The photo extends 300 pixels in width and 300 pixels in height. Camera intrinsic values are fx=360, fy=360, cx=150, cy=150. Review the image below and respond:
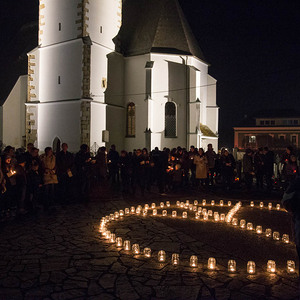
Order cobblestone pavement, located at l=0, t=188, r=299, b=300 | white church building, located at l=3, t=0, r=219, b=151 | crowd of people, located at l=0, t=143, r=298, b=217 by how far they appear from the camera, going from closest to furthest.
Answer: cobblestone pavement, located at l=0, t=188, r=299, b=300 → crowd of people, located at l=0, t=143, r=298, b=217 → white church building, located at l=3, t=0, r=219, b=151

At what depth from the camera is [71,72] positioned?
24875 millimetres

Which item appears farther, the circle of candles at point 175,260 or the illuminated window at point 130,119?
the illuminated window at point 130,119

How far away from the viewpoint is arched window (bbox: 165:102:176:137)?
26.7 m

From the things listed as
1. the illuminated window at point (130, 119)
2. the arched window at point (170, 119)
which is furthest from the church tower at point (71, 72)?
the arched window at point (170, 119)

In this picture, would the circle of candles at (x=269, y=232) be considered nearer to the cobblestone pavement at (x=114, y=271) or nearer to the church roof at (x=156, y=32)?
the cobblestone pavement at (x=114, y=271)

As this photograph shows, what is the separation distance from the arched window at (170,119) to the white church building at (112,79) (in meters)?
0.07

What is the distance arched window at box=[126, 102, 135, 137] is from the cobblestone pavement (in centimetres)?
1939

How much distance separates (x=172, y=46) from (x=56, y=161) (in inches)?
727

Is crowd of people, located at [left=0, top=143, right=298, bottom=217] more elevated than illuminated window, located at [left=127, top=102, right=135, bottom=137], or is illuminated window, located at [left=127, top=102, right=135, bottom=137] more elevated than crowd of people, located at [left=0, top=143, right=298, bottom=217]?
illuminated window, located at [left=127, top=102, right=135, bottom=137]

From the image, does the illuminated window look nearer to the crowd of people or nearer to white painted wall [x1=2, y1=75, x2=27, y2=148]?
white painted wall [x1=2, y1=75, x2=27, y2=148]

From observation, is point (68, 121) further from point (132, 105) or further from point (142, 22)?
point (142, 22)

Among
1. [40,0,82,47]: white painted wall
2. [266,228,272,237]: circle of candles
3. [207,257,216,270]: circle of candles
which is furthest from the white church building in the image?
[207,257,216,270]: circle of candles

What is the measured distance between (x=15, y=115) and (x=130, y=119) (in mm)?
10966

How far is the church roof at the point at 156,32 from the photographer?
26.5 meters
